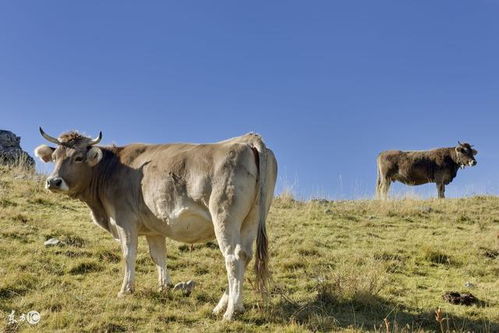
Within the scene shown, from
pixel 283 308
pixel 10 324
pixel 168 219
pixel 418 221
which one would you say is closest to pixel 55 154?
pixel 168 219

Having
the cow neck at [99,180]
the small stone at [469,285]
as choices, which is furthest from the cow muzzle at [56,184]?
the small stone at [469,285]

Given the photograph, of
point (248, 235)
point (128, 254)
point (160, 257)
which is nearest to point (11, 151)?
point (160, 257)

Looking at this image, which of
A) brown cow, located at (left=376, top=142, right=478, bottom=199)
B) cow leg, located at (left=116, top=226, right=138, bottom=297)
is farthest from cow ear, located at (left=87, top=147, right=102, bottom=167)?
brown cow, located at (left=376, top=142, right=478, bottom=199)

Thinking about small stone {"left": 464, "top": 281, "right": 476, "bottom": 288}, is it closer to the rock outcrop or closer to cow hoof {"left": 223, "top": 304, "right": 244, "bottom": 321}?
cow hoof {"left": 223, "top": 304, "right": 244, "bottom": 321}

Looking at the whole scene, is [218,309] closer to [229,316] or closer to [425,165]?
[229,316]

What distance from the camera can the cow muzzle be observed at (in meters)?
8.99

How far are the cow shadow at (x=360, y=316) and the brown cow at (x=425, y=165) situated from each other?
58.9 ft

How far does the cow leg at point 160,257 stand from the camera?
9.16m

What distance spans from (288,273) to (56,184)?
14.6 feet

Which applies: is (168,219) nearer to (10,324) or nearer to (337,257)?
(10,324)

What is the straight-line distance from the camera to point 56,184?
9.02 m

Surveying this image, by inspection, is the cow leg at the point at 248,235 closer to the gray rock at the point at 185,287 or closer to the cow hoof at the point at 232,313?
the cow hoof at the point at 232,313

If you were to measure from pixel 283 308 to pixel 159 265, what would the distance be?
92.3 inches

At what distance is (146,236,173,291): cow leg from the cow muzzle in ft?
5.49
